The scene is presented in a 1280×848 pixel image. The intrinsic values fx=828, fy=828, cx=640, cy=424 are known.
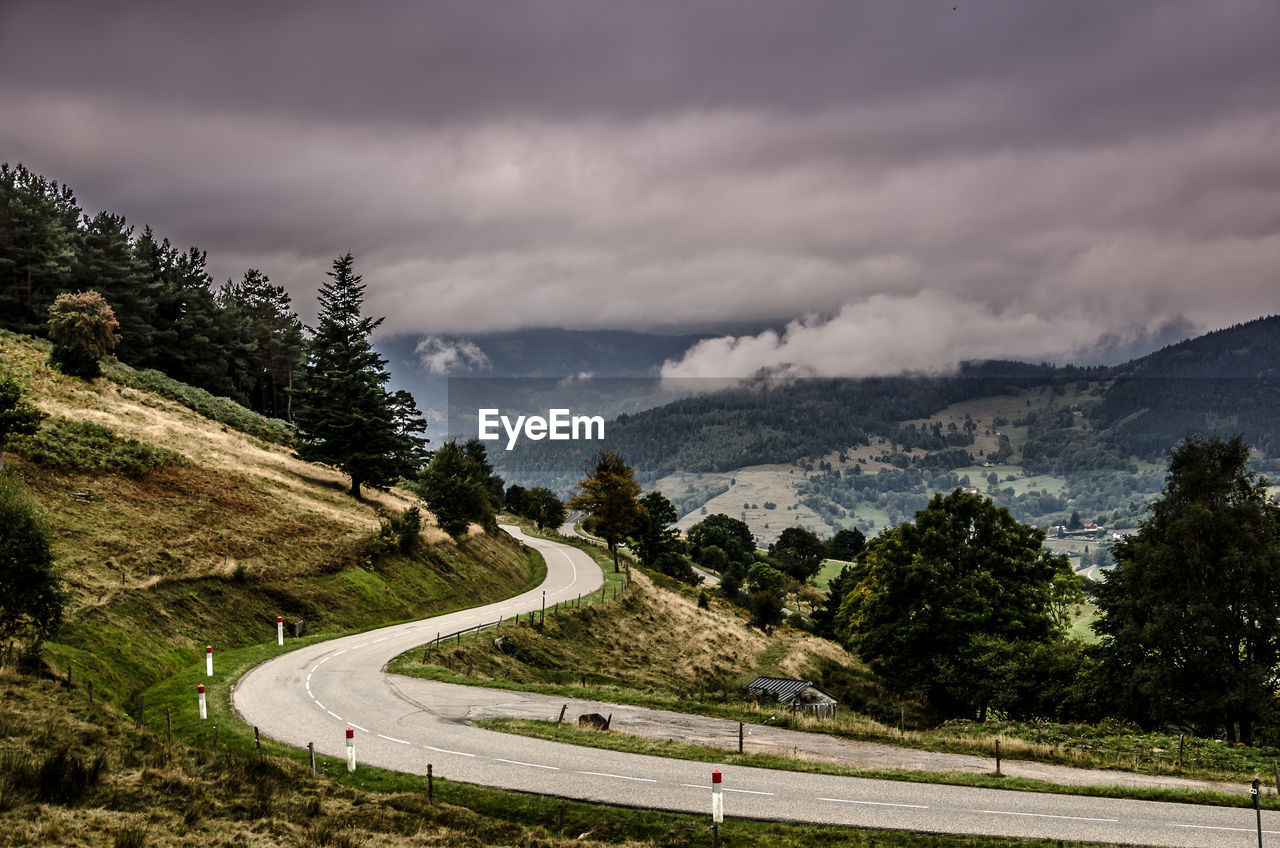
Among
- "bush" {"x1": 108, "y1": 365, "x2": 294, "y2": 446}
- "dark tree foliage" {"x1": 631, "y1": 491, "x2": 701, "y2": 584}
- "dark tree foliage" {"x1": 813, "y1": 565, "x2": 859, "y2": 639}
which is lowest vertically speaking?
"dark tree foliage" {"x1": 813, "y1": 565, "x2": 859, "y2": 639}

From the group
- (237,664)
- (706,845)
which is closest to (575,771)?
(706,845)

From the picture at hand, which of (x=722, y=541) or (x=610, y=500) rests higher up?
(x=610, y=500)

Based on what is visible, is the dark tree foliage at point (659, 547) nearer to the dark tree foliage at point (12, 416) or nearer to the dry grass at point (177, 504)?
the dry grass at point (177, 504)

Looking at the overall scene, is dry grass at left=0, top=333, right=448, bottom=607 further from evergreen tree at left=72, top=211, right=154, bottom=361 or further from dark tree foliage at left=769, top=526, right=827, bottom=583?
dark tree foliage at left=769, top=526, right=827, bottom=583

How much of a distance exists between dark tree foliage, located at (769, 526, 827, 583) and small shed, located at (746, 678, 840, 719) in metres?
96.1

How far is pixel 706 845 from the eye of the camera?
637 inches

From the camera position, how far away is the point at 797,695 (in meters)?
43.1

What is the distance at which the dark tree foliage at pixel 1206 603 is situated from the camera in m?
31.6

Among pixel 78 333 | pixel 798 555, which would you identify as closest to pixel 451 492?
pixel 78 333

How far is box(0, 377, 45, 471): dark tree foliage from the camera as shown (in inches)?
1442

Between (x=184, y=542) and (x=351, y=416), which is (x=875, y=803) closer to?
(x=184, y=542)

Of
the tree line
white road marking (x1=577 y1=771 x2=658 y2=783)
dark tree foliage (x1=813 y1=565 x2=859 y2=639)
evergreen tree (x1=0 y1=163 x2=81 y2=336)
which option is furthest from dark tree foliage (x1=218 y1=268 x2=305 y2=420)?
white road marking (x1=577 y1=771 x2=658 y2=783)

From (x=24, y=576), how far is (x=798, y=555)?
452 feet

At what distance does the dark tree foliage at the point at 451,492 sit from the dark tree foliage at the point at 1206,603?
45.5 m
